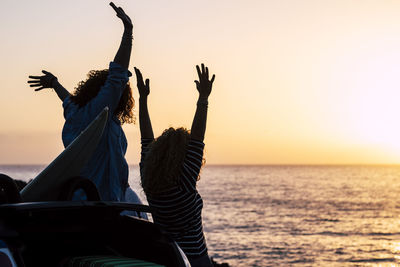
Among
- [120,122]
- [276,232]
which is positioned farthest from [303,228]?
[120,122]

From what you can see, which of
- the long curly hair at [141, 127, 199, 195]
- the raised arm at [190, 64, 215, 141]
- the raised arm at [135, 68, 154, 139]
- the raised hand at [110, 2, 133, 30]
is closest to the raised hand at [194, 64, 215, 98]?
the raised arm at [190, 64, 215, 141]

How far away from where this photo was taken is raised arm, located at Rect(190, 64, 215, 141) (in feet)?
13.2

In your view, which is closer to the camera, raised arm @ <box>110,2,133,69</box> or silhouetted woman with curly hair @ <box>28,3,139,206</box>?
silhouetted woman with curly hair @ <box>28,3,139,206</box>

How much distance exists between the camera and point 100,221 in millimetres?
3225

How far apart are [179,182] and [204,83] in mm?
895

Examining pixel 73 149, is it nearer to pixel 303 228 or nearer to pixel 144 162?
pixel 144 162

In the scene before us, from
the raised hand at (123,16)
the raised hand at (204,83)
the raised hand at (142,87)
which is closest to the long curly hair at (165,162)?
the raised hand at (204,83)

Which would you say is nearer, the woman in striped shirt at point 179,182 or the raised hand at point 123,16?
the woman in striped shirt at point 179,182

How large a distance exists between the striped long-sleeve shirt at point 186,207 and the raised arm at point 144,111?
791 millimetres

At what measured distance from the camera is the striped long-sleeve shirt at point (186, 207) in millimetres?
3984

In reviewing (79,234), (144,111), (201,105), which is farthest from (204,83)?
(79,234)

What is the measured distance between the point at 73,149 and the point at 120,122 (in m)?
1.16

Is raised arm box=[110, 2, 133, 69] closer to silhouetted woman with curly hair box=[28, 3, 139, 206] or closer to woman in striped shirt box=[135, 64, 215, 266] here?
silhouetted woman with curly hair box=[28, 3, 139, 206]

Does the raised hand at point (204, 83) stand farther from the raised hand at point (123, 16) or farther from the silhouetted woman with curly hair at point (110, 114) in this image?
the raised hand at point (123, 16)
